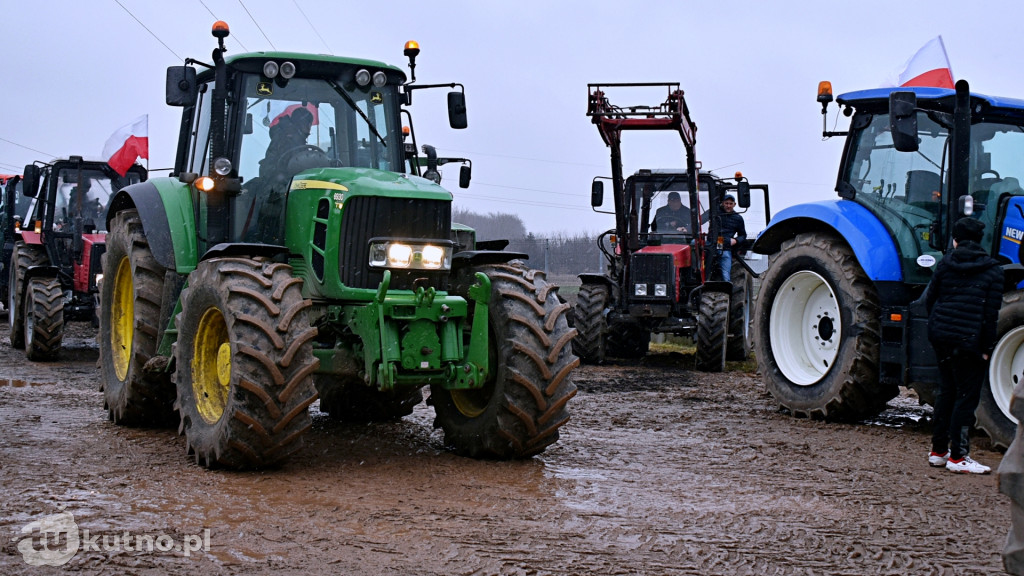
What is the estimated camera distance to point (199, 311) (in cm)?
633

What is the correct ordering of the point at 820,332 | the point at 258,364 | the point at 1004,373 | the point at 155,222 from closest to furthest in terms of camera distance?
the point at 258,364 → the point at 155,222 → the point at 1004,373 → the point at 820,332

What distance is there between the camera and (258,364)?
571 centimetres

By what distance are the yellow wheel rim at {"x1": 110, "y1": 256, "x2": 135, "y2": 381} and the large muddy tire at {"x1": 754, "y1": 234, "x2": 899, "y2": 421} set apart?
5359mm

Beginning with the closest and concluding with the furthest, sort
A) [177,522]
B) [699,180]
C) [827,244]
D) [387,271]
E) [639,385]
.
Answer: [177,522] < [387,271] < [827,244] < [639,385] < [699,180]

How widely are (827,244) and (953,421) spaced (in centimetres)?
236

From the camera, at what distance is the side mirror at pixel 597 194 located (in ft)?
46.0

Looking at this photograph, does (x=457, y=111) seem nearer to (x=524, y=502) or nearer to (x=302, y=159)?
(x=302, y=159)

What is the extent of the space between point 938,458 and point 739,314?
7.32 metres

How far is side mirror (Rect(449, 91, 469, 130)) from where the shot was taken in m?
7.50

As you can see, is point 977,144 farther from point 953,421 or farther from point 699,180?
point 699,180

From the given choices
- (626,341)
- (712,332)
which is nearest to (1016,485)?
(712,332)

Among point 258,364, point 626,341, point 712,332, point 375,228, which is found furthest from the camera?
point 626,341

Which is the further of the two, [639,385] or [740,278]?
[740,278]

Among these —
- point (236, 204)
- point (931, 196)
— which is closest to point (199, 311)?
point (236, 204)
